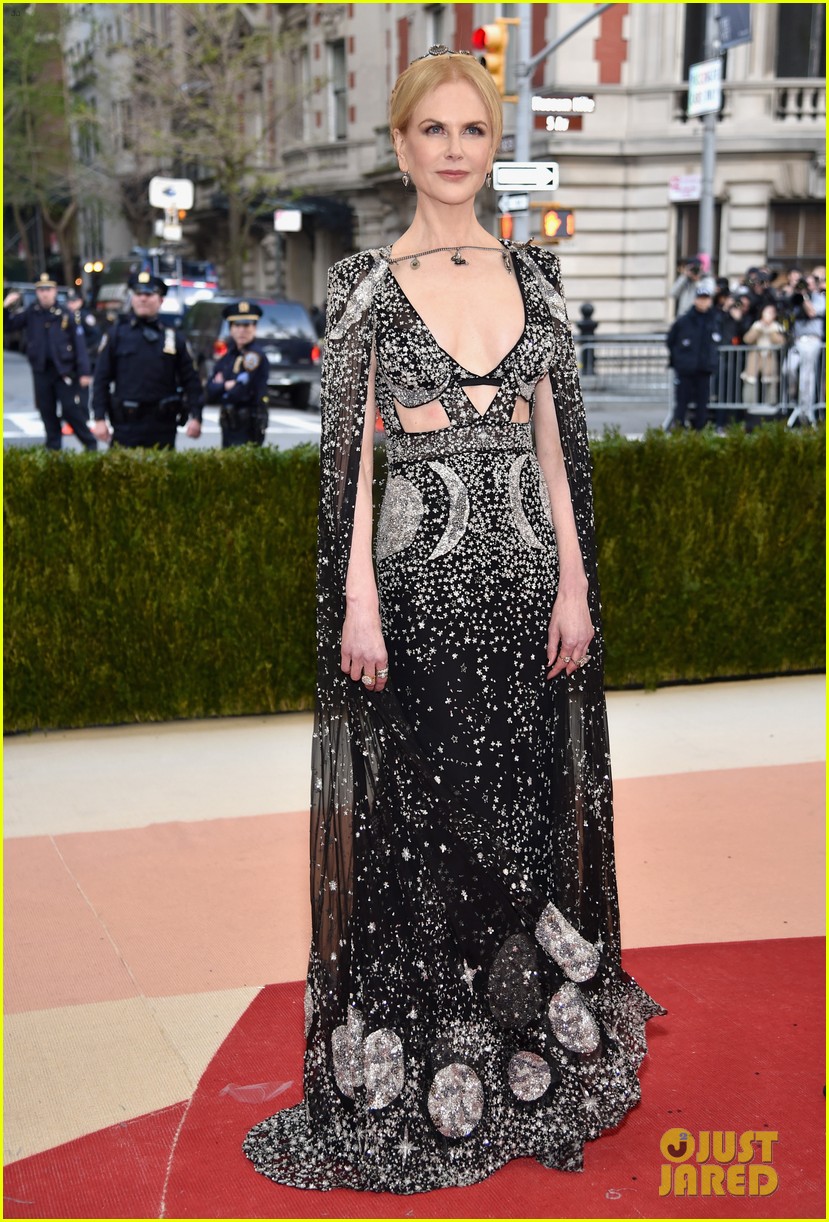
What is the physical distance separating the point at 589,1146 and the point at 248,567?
14.8ft

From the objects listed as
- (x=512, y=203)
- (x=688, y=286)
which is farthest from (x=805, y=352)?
(x=512, y=203)

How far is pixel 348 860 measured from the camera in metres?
3.41

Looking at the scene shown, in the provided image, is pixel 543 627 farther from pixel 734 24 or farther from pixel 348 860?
pixel 734 24

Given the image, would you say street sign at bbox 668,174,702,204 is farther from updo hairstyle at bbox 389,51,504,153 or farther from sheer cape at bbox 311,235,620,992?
updo hairstyle at bbox 389,51,504,153

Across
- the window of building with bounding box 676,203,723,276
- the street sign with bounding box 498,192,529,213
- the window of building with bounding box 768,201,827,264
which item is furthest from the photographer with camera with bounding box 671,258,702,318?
the window of building with bounding box 768,201,827,264

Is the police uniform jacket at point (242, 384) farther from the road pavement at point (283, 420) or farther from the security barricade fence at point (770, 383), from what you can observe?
the security barricade fence at point (770, 383)

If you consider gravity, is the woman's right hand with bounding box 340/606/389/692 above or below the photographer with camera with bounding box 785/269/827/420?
below

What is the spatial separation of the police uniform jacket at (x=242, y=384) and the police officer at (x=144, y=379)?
892mm

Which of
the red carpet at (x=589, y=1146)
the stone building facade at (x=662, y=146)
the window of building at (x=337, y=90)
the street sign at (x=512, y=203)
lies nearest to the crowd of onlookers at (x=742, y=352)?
the stone building facade at (x=662, y=146)

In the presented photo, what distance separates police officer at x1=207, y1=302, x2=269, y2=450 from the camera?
11578mm

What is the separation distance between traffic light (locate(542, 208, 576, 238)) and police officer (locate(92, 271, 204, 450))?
2984 mm

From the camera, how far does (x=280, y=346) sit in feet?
78.9

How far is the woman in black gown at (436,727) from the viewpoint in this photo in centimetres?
329

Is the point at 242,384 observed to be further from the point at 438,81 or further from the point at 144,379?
the point at 438,81
